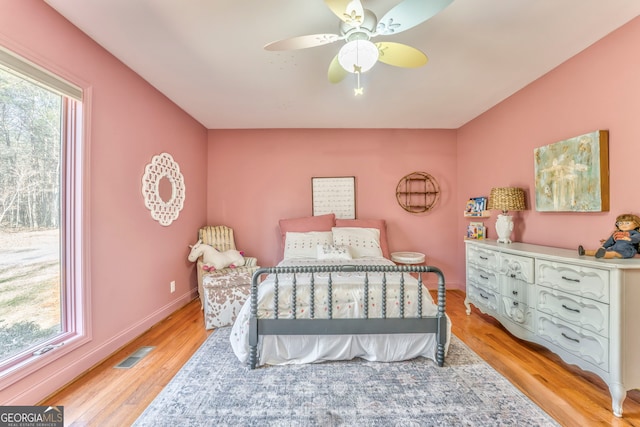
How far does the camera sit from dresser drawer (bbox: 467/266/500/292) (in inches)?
108

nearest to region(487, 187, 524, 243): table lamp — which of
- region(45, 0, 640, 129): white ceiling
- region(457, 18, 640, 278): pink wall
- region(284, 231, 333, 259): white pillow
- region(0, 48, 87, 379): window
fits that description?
region(457, 18, 640, 278): pink wall

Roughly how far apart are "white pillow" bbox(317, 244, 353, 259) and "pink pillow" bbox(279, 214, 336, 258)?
1.75 ft

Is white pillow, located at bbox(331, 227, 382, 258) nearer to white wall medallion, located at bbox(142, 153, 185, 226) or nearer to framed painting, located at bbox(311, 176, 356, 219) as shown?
framed painting, located at bbox(311, 176, 356, 219)

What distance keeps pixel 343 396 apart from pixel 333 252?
171cm

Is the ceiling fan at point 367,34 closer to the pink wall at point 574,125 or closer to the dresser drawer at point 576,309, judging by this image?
the pink wall at point 574,125

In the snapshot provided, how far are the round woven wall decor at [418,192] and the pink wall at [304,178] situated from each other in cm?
9

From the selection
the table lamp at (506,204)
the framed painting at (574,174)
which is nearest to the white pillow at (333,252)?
the table lamp at (506,204)

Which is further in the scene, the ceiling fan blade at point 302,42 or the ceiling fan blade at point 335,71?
the ceiling fan blade at point 335,71

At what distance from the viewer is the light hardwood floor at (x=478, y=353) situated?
1625mm

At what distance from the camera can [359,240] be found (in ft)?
12.0

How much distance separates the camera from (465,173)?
4082 millimetres

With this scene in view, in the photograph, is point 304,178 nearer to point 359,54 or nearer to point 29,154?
point 359,54

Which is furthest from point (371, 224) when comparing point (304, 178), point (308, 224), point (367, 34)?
point (367, 34)

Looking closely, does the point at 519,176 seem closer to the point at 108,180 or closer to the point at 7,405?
the point at 108,180
